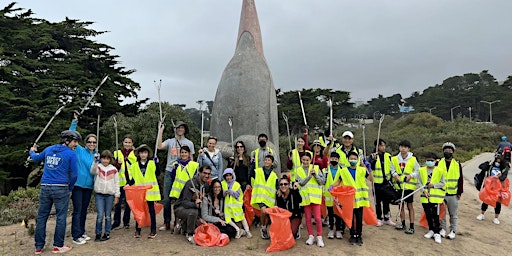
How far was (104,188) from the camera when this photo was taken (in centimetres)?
490

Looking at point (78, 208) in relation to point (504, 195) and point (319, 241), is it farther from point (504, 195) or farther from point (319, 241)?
point (504, 195)

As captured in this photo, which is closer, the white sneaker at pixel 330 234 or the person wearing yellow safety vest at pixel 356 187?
the person wearing yellow safety vest at pixel 356 187

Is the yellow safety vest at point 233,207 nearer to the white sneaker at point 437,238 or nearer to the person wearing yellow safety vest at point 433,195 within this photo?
the person wearing yellow safety vest at point 433,195

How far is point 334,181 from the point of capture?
201 inches

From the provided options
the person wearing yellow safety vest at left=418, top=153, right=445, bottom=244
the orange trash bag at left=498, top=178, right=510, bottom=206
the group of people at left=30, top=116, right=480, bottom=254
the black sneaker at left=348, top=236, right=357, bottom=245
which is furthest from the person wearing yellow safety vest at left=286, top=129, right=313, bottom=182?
the orange trash bag at left=498, top=178, right=510, bottom=206

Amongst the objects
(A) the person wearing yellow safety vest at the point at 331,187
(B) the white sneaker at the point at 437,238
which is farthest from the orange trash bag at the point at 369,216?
(B) the white sneaker at the point at 437,238

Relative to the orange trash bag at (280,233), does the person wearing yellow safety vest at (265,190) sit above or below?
above

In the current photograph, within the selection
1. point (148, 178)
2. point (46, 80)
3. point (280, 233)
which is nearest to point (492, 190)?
point (280, 233)

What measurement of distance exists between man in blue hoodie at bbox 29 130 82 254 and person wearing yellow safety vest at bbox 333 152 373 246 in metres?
3.64

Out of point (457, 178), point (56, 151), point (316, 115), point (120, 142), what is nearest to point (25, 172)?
point (120, 142)

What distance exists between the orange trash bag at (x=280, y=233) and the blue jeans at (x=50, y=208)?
8.81ft

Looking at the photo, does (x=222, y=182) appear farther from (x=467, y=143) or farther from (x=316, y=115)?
(x=467, y=143)

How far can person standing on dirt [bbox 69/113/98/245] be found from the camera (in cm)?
475

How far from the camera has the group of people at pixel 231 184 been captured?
15.0ft
